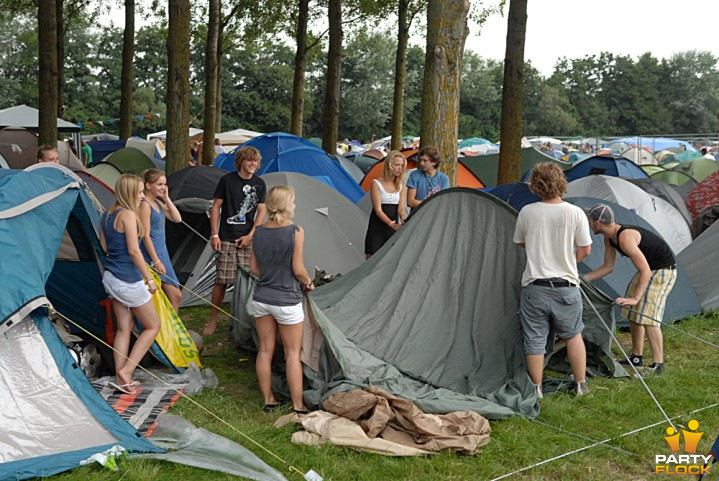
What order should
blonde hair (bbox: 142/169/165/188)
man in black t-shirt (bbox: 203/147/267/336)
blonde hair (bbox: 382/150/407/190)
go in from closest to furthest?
blonde hair (bbox: 142/169/165/188) < man in black t-shirt (bbox: 203/147/267/336) < blonde hair (bbox: 382/150/407/190)

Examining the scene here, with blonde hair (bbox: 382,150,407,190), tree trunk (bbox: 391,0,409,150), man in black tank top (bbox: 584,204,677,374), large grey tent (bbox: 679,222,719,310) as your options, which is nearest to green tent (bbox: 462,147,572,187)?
tree trunk (bbox: 391,0,409,150)

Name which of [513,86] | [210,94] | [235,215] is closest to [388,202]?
[235,215]

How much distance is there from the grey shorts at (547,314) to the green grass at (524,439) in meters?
0.42

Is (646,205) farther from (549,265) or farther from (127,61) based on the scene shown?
(127,61)

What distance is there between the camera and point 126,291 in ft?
17.3

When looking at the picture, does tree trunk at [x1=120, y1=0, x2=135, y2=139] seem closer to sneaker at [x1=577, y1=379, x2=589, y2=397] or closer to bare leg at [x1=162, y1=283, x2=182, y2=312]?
bare leg at [x1=162, y1=283, x2=182, y2=312]

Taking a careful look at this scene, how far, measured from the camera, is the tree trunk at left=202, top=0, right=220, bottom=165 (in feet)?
52.9

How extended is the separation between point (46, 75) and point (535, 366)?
878cm

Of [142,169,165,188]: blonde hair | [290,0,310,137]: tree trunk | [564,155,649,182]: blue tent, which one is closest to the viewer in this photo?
[142,169,165,188]: blonde hair

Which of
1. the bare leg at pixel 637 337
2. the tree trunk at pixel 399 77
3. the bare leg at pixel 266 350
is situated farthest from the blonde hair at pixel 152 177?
the tree trunk at pixel 399 77

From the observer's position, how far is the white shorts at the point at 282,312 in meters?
4.86

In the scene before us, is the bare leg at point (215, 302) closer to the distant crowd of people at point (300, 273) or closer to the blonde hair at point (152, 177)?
the distant crowd of people at point (300, 273)

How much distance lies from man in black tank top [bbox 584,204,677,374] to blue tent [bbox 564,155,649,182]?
9.33 m

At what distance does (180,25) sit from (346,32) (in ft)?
40.3
